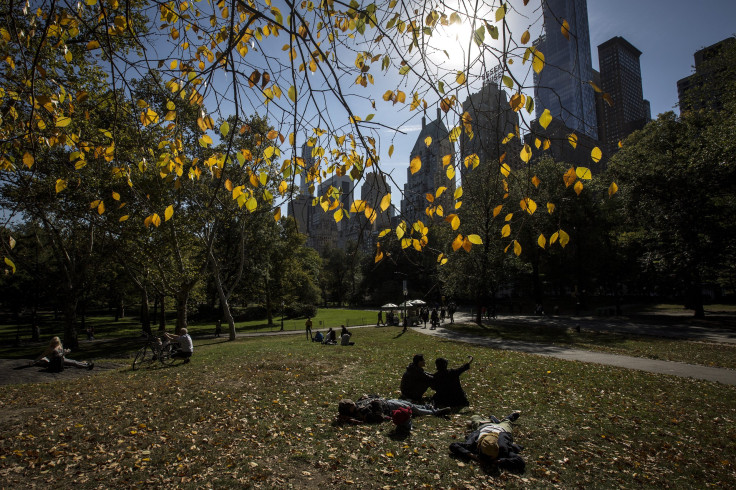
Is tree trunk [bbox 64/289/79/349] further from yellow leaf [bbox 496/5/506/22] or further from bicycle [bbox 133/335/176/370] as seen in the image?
yellow leaf [bbox 496/5/506/22]

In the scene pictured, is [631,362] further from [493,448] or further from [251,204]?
[251,204]

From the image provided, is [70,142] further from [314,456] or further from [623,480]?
→ [623,480]

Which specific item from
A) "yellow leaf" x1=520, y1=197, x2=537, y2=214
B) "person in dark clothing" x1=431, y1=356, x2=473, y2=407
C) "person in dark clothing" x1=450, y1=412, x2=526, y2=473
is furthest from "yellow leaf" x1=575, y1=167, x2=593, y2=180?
"person in dark clothing" x1=431, y1=356, x2=473, y2=407

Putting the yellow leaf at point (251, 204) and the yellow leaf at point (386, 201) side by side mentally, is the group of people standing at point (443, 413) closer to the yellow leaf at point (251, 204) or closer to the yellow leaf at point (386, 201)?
the yellow leaf at point (386, 201)

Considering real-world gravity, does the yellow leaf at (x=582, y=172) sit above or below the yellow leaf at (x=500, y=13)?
below

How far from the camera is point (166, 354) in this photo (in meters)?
12.9

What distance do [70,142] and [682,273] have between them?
34.3 meters

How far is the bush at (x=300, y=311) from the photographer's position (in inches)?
1641

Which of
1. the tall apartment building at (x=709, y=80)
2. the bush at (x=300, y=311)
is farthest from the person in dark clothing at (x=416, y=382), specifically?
the bush at (x=300, y=311)

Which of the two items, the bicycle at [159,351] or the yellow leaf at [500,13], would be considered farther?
the bicycle at [159,351]

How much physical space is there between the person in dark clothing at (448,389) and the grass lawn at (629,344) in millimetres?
11011

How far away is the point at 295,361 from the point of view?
12.3 m

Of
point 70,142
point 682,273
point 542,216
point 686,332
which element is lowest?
point 686,332

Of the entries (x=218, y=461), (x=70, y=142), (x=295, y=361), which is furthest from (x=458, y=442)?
(x=295, y=361)
